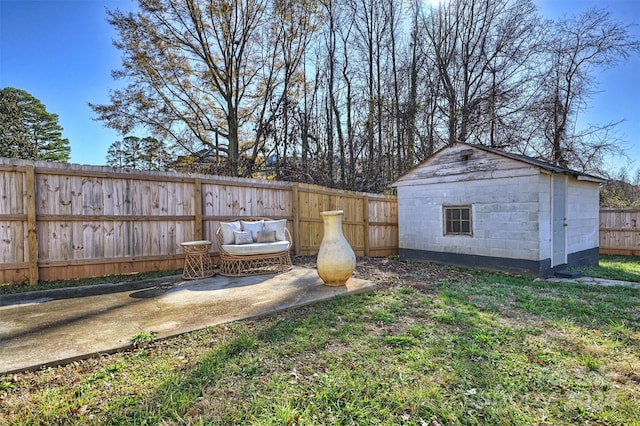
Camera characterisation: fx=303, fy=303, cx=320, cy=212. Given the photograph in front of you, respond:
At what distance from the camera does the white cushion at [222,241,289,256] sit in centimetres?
505

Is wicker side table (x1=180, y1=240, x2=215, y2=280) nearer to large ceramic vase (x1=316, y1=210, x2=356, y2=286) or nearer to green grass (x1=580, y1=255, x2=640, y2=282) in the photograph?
large ceramic vase (x1=316, y1=210, x2=356, y2=286)

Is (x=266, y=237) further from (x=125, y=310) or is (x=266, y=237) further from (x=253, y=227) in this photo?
(x=125, y=310)

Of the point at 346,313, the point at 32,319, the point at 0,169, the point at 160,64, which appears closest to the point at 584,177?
the point at 346,313

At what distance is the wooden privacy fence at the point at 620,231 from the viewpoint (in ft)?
29.4

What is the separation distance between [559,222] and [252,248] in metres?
6.20

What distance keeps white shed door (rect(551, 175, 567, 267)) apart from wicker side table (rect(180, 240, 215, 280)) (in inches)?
260

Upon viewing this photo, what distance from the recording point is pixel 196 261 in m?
5.05

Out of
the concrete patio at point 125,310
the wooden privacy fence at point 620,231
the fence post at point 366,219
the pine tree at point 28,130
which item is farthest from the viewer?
the pine tree at point 28,130

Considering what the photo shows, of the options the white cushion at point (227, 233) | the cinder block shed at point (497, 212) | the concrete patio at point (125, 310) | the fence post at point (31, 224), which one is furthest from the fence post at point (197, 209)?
the cinder block shed at point (497, 212)

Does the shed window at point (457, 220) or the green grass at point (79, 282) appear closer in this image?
the green grass at point (79, 282)

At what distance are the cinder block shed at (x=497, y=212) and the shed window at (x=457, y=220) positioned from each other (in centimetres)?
2

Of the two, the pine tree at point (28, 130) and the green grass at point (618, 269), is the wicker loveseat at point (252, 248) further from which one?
the pine tree at point (28, 130)

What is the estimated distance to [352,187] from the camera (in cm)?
1095

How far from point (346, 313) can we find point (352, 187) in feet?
25.9
